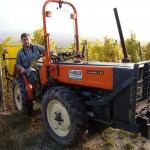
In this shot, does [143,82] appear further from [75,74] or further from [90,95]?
[75,74]

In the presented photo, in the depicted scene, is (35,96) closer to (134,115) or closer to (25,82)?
(25,82)

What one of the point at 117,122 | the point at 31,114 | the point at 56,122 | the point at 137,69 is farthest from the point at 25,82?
the point at 137,69

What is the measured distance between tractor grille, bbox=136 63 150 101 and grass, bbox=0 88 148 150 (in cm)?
101

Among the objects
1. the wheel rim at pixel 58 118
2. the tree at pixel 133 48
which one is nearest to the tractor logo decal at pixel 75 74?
the wheel rim at pixel 58 118

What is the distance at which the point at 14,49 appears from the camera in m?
7.94

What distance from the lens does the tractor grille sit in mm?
3951

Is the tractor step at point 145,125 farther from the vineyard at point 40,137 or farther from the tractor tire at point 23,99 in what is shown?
the tractor tire at point 23,99

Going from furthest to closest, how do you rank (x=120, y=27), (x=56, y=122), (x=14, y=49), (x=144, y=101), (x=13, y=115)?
(x=14, y=49) < (x=13, y=115) < (x=56, y=122) < (x=120, y=27) < (x=144, y=101)

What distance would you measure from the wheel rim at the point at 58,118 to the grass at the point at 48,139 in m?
0.24

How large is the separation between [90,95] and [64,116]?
0.61 metres

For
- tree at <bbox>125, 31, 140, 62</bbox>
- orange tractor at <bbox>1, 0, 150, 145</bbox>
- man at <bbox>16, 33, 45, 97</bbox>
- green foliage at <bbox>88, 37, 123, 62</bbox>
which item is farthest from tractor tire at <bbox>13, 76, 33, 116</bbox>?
tree at <bbox>125, 31, 140, 62</bbox>

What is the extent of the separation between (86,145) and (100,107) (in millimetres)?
741

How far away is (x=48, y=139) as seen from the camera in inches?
198

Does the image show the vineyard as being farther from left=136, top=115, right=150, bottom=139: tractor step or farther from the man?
the man
